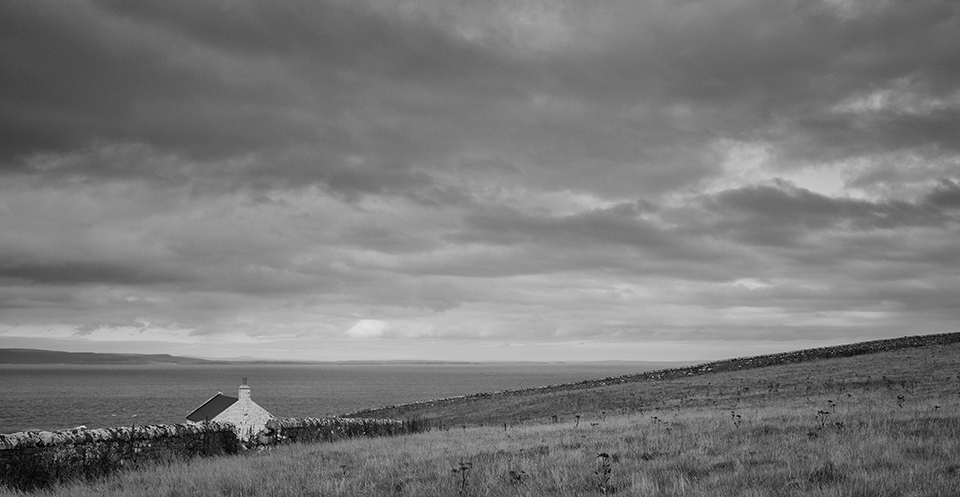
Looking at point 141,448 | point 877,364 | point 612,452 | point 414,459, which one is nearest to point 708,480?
point 612,452

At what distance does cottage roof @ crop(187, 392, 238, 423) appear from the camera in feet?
104

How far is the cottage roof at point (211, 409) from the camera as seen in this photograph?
3172 cm

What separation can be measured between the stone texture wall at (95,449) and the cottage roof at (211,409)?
14.9 m

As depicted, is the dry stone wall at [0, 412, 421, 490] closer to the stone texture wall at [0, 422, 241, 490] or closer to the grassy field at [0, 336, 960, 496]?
the stone texture wall at [0, 422, 241, 490]

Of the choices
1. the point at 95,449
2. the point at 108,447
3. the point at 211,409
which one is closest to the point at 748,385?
the point at 211,409

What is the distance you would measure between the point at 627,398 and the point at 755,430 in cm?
2494

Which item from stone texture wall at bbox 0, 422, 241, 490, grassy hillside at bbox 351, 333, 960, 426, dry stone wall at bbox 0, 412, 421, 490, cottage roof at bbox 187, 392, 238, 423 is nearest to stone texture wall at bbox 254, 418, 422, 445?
dry stone wall at bbox 0, 412, 421, 490

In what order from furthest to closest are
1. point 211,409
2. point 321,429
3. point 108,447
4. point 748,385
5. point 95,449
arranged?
point 748,385 → point 211,409 → point 321,429 → point 108,447 → point 95,449

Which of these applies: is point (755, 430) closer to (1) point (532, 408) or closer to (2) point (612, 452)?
(2) point (612, 452)

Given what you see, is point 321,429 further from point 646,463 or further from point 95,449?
point 646,463

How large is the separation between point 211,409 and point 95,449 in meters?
19.8

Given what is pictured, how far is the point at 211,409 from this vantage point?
32625mm

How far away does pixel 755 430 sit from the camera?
14789 millimetres

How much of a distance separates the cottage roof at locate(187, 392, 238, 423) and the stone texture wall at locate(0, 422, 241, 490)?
1493 cm
